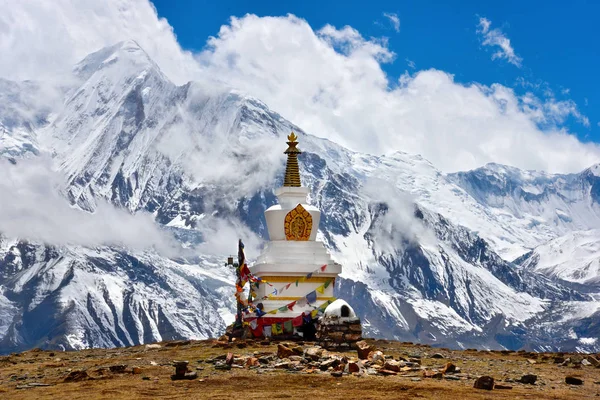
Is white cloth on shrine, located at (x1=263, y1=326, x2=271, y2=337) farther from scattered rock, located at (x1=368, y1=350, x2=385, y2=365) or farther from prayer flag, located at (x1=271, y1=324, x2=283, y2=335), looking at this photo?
scattered rock, located at (x1=368, y1=350, x2=385, y2=365)

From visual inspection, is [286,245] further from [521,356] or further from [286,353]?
[286,353]

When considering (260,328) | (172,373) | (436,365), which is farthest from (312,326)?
(172,373)

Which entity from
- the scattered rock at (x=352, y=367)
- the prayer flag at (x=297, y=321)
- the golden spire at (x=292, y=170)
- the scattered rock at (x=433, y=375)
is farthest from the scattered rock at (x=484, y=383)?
the golden spire at (x=292, y=170)

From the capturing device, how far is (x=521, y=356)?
48625mm

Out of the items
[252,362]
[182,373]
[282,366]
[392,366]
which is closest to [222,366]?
[252,362]

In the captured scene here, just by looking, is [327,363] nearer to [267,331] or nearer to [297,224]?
[267,331]

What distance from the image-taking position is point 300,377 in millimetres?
33219

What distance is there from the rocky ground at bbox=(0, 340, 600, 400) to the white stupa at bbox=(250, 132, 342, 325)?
1124 cm

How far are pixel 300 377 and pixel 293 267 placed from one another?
76.1ft

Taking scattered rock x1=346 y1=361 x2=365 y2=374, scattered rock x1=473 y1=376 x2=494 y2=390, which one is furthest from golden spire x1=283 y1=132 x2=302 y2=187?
scattered rock x1=473 y1=376 x2=494 y2=390

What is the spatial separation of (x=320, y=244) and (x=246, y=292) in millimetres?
4638

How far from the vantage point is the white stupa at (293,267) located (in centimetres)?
5566

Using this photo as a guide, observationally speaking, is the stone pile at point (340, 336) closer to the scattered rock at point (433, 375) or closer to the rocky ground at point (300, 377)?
the rocky ground at point (300, 377)

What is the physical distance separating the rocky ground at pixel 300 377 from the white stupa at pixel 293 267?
11.2m
